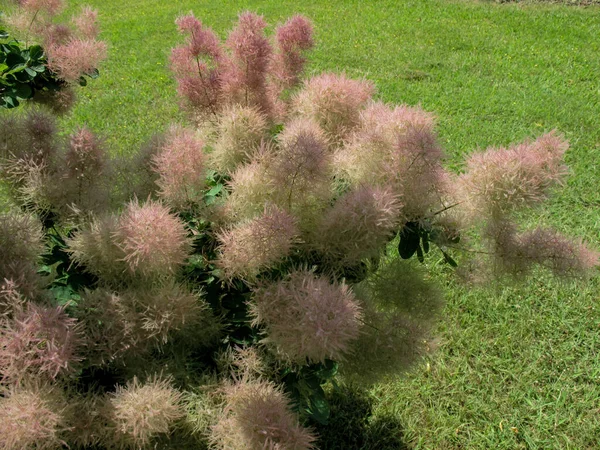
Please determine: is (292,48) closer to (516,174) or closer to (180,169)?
(180,169)

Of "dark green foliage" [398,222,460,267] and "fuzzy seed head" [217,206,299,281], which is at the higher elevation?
"fuzzy seed head" [217,206,299,281]

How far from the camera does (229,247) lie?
98 centimetres

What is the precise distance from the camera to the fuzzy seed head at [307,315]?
834 millimetres

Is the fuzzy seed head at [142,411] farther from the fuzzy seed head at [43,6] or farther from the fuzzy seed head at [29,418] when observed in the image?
the fuzzy seed head at [43,6]

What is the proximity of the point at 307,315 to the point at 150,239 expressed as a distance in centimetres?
28

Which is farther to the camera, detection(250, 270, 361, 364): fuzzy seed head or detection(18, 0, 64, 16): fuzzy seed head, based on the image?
detection(18, 0, 64, 16): fuzzy seed head

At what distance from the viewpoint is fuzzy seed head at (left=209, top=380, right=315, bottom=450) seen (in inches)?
36.0

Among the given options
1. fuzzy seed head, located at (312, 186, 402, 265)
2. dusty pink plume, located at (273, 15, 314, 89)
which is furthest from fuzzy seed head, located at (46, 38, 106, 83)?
fuzzy seed head, located at (312, 186, 402, 265)

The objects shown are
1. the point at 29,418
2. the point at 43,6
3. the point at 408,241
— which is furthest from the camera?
the point at 43,6

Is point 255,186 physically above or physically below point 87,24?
below

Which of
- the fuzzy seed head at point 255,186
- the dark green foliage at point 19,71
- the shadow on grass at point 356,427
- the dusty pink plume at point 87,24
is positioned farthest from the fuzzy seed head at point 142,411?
the shadow on grass at point 356,427

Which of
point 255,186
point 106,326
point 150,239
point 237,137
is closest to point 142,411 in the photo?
point 106,326

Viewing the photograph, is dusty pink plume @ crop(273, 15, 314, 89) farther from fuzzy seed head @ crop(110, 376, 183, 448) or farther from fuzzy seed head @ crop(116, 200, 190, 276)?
fuzzy seed head @ crop(110, 376, 183, 448)

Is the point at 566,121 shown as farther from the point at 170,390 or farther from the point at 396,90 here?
the point at 170,390
